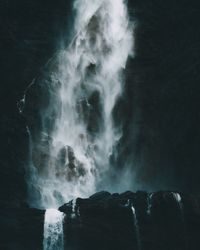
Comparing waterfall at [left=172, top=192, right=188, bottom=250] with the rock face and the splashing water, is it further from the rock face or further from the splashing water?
the splashing water

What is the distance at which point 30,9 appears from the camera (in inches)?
1651

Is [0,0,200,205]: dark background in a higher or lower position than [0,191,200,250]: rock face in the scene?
higher

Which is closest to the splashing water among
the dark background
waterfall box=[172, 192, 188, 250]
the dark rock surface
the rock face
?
the dark background

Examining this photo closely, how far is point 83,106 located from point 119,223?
10420mm

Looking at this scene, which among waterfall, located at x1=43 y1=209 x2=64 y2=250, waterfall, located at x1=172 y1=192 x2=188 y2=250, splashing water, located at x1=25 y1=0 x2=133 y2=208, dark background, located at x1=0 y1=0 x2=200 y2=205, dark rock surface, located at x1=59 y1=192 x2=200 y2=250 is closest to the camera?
waterfall, located at x1=43 y1=209 x2=64 y2=250

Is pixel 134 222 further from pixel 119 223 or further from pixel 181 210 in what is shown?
pixel 181 210

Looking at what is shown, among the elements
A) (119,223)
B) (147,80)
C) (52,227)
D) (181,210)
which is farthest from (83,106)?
(52,227)

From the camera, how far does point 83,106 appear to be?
41.0m

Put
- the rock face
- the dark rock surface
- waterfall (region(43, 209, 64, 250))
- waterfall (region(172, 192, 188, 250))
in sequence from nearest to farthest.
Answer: waterfall (region(43, 209, 64, 250)) < the rock face < the dark rock surface < waterfall (region(172, 192, 188, 250))

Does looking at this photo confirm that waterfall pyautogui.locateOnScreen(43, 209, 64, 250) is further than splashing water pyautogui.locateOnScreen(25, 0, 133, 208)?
No

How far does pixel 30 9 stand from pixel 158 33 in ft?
28.6

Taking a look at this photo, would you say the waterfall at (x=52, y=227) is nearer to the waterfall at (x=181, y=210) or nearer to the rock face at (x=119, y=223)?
the rock face at (x=119, y=223)

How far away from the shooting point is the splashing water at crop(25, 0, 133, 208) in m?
38.1

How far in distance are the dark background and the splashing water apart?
91 centimetres
